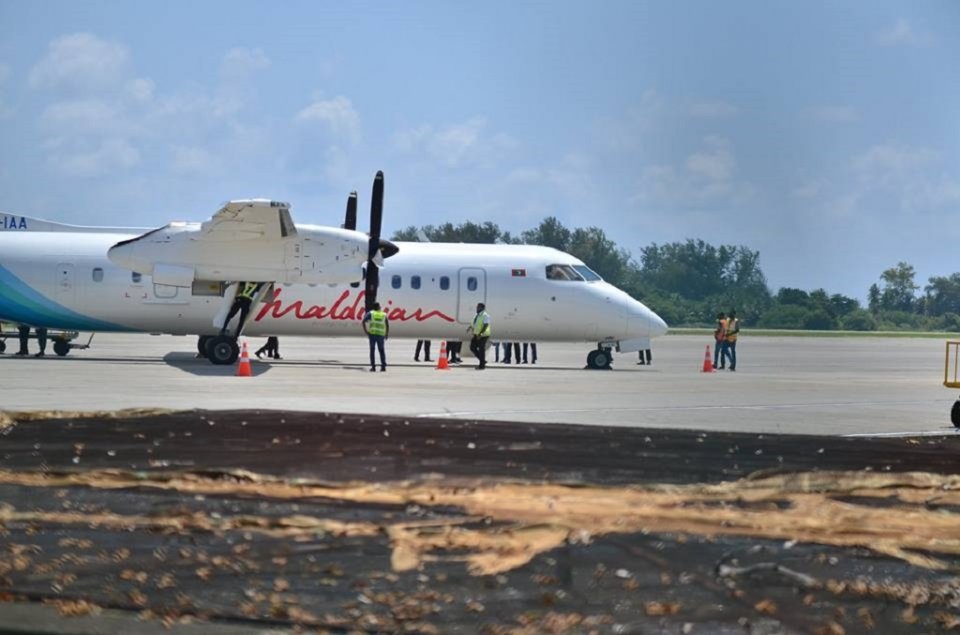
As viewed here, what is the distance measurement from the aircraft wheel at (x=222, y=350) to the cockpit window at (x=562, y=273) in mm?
9181

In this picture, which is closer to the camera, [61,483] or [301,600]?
[301,600]

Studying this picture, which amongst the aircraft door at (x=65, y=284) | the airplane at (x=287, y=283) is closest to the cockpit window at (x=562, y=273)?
the airplane at (x=287, y=283)

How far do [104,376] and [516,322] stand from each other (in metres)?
12.6

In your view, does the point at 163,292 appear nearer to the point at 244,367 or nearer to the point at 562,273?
the point at 244,367

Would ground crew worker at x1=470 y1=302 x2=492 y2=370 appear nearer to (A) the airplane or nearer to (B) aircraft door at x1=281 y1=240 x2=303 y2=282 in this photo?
(A) the airplane

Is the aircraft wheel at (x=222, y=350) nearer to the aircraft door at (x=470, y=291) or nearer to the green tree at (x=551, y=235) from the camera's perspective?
the aircraft door at (x=470, y=291)

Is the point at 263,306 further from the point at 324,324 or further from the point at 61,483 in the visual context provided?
the point at 61,483

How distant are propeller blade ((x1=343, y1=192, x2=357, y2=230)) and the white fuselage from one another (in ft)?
4.97

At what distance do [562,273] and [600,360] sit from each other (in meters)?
2.78

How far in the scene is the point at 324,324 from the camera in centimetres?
3086

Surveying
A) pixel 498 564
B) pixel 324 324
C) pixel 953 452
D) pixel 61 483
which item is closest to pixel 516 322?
pixel 324 324

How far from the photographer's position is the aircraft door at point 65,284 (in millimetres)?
29625

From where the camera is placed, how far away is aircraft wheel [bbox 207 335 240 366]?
92.6ft

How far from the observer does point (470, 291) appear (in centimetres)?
3152
